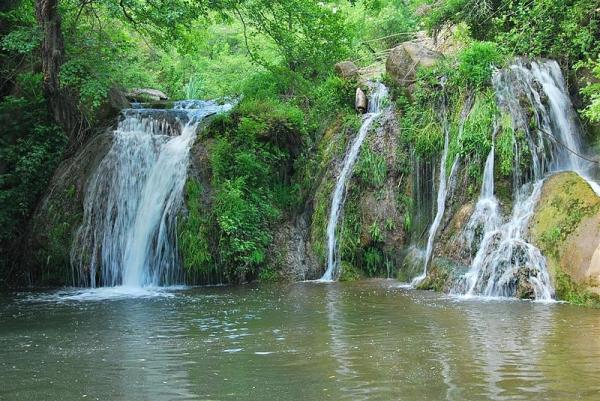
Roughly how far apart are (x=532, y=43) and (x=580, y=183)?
15.5ft

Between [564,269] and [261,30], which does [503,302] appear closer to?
[564,269]

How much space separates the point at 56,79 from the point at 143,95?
3.51 meters

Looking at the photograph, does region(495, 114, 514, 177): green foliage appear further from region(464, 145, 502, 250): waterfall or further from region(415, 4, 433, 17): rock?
region(415, 4, 433, 17): rock

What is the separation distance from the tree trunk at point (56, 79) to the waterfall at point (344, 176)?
6.46m

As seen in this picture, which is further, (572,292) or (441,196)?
(441,196)

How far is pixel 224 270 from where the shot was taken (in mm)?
13000

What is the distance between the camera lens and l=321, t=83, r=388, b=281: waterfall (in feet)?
42.5

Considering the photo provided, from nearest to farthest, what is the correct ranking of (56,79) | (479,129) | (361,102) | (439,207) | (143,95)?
(479,129)
(439,207)
(361,102)
(56,79)
(143,95)

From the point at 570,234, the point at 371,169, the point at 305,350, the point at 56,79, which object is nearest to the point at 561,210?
the point at 570,234

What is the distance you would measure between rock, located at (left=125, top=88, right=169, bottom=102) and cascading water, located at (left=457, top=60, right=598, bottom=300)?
1007 centimetres

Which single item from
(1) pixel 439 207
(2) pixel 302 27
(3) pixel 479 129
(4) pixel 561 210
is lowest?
(4) pixel 561 210

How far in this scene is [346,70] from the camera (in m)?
15.9

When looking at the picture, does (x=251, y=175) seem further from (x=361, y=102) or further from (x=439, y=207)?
(x=439, y=207)

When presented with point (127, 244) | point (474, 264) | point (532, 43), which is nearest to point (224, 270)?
point (127, 244)
